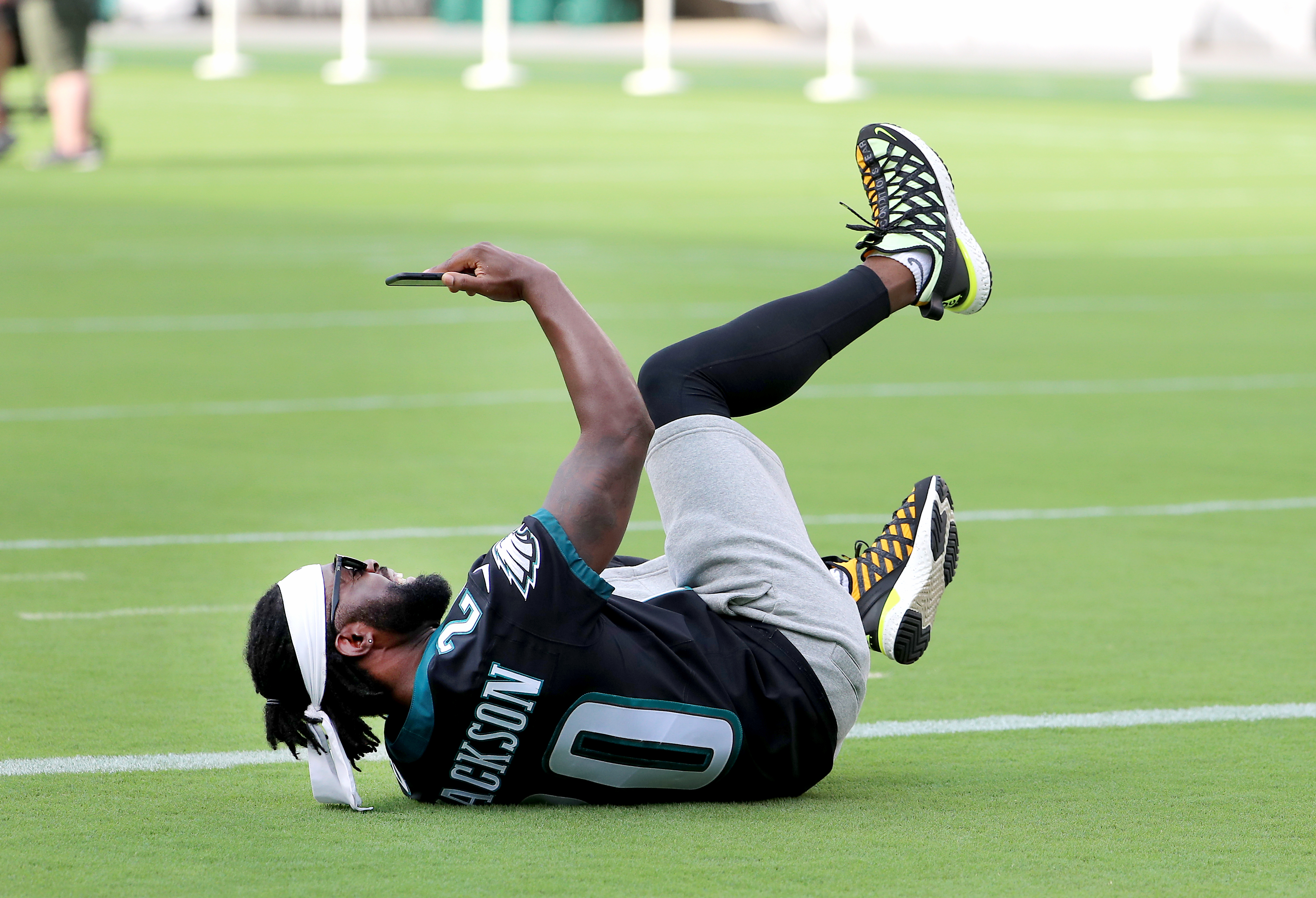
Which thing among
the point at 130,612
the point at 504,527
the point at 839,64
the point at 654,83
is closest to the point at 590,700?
the point at 130,612

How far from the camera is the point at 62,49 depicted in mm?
17688

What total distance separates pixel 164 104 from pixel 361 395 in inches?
829

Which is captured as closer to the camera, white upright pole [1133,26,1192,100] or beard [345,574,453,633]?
beard [345,574,453,633]

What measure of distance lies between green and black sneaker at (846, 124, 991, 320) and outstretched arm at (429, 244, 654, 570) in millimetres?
1121

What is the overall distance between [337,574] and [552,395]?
17.6ft

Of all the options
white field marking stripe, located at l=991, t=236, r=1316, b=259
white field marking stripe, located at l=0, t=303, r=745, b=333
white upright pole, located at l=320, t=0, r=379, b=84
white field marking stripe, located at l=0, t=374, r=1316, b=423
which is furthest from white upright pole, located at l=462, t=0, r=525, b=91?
white field marking stripe, located at l=0, t=374, r=1316, b=423

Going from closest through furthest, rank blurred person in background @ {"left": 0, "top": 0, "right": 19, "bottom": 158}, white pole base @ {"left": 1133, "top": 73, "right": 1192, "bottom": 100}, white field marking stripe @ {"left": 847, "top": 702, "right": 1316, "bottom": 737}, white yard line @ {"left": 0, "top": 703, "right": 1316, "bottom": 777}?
white yard line @ {"left": 0, "top": 703, "right": 1316, "bottom": 777}
white field marking stripe @ {"left": 847, "top": 702, "right": 1316, "bottom": 737}
blurred person in background @ {"left": 0, "top": 0, "right": 19, "bottom": 158}
white pole base @ {"left": 1133, "top": 73, "right": 1192, "bottom": 100}

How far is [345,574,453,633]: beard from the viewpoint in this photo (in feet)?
12.1

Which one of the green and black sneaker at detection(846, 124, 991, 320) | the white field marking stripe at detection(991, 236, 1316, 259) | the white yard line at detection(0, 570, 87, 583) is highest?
the green and black sneaker at detection(846, 124, 991, 320)

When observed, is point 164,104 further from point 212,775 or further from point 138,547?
point 212,775

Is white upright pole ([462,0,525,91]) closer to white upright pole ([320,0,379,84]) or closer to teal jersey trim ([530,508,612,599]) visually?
white upright pole ([320,0,379,84])

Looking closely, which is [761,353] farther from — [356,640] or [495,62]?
[495,62]

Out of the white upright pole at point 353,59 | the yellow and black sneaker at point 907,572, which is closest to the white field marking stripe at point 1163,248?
the yellow and black sneaker at point 907,572

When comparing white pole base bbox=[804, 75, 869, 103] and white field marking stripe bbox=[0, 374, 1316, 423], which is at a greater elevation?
white field marking stripe bbox=[0, 374, 1316, 423]
